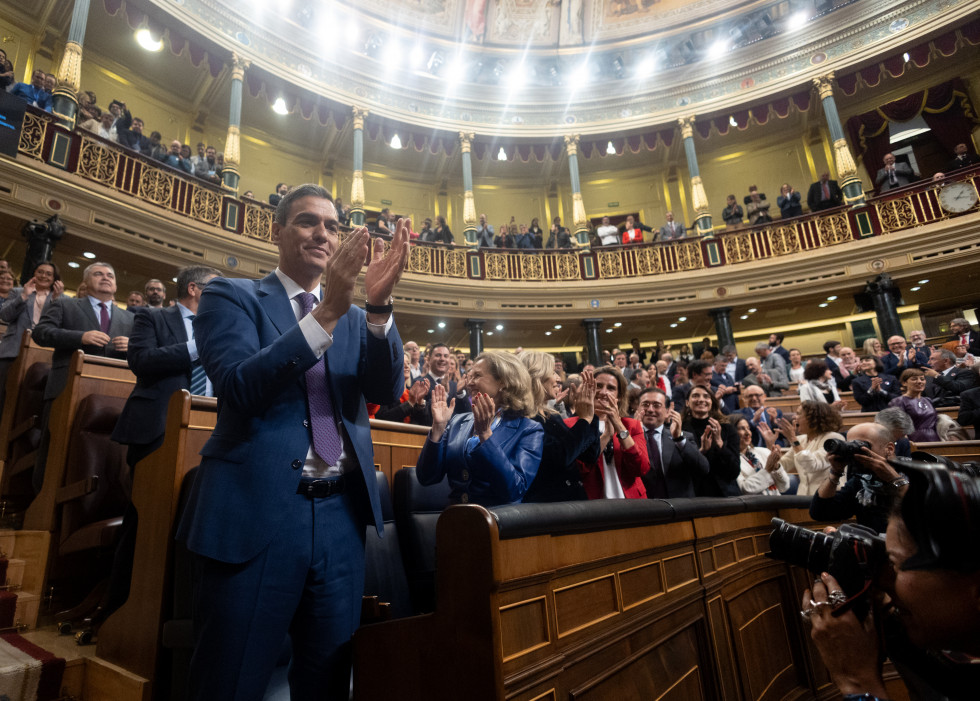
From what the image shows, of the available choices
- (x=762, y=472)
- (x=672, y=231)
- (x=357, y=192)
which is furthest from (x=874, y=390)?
(x=357, y=192)

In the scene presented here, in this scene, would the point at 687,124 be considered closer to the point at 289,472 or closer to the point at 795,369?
the point at 795,369

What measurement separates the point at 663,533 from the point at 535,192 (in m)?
12.8

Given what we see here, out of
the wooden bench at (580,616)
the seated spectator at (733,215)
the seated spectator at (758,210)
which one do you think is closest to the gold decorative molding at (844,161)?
the seated spectator at (758,210)

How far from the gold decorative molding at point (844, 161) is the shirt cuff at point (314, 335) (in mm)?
11252

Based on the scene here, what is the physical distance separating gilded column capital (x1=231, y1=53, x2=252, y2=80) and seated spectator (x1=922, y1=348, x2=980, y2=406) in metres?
10.6

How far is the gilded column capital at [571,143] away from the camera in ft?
37.8

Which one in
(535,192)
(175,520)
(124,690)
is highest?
(535,192)

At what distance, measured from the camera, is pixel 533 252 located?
1059 centimetres

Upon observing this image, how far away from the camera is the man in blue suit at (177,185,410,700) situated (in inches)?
35.9

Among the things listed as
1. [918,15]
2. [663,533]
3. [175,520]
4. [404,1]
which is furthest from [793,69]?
[175,520]

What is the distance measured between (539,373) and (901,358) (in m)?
6.39

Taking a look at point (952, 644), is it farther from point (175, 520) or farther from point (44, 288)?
point (44, 288)

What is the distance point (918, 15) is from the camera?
9.17 meters

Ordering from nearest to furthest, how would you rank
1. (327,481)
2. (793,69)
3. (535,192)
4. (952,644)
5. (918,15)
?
(952,644) → (327,481) → (918,15) → (793,69) → (535,192)
